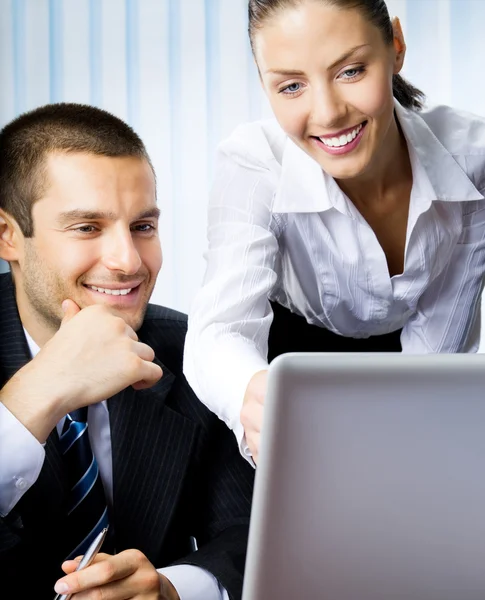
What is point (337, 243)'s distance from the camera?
1.65m

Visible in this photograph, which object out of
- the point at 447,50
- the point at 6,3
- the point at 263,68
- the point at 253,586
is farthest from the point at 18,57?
the point at 253,586

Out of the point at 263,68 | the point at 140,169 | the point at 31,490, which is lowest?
the point at 31,490

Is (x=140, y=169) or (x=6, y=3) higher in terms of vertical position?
(x=6, y=3)

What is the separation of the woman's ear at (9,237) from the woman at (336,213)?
0.42 meters

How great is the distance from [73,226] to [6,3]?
2.90m

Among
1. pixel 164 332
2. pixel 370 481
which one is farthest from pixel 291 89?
pixel 370 481

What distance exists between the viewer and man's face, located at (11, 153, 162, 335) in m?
1.62

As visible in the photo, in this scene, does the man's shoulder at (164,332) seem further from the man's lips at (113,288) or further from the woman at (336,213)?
the woman at (336,213)

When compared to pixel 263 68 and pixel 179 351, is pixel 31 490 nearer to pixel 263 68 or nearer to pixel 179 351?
pixel 179 351

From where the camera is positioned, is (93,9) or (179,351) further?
(93,9)

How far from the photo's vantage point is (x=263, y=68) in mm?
1387

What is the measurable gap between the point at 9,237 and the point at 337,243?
26.0 inches

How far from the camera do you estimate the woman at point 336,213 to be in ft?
4.35

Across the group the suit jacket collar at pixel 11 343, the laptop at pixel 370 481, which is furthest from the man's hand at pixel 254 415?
the suit jacket collar at pixel 11 343
